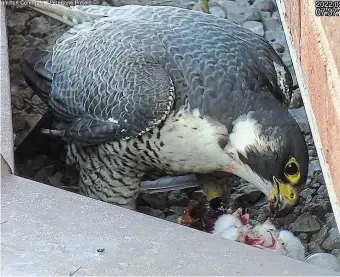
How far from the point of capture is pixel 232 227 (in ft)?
10.3

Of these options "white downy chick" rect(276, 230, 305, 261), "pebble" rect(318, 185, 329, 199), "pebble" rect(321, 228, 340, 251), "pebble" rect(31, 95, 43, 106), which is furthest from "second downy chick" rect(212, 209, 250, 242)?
"pebble" rect(31, 95, 43, 106)

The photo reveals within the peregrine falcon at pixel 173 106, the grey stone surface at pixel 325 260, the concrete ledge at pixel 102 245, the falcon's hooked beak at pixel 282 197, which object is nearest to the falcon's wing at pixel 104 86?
the peregrine falcon at pixel 173 106

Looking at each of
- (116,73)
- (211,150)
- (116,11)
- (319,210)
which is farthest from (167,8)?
(319,210)

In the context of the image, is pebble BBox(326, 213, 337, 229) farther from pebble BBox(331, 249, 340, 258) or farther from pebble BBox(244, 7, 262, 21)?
pebble BBox(244, 7, 262, 21)

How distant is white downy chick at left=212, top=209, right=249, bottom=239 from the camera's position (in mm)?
3064

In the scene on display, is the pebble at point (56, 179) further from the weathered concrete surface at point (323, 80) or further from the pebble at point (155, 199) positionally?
the weathered concrete surface at point (323, 80)

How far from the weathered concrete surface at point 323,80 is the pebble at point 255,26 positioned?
1527 mm

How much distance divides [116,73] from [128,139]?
0.27m

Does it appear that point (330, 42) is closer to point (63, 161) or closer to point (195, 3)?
point (63, 161)

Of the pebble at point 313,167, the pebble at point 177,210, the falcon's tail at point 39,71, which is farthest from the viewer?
the pebble at point 313,167

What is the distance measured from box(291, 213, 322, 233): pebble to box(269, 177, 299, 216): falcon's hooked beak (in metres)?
0.41

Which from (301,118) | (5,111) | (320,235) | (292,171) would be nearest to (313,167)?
(301,118)

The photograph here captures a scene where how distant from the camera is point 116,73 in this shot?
120 inches

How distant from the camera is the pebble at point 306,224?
334 cm
